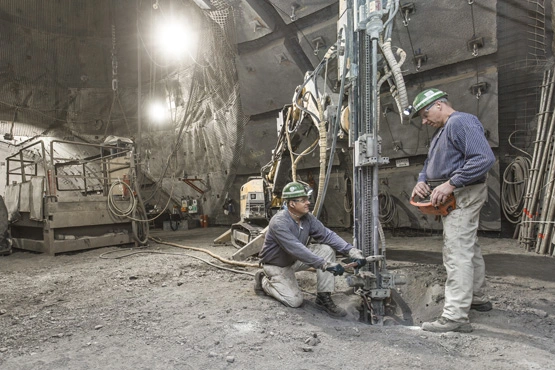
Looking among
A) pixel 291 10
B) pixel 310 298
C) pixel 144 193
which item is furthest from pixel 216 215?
pixel 310 298

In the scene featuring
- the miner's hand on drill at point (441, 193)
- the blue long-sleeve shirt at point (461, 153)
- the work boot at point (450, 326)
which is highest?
the blue long-sleeve shirt at point (461, 153)

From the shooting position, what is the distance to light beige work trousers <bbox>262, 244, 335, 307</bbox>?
3.41 m

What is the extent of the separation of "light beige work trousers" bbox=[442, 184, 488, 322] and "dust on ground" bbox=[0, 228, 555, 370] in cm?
22

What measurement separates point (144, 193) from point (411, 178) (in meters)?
9.35

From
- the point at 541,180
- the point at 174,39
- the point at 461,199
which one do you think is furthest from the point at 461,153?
the point at 174,39

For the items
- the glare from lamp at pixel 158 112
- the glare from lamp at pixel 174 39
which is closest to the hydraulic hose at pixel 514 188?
the glare from lamp at pixel 174 39

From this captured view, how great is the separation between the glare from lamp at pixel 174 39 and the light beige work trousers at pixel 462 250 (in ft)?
31.4

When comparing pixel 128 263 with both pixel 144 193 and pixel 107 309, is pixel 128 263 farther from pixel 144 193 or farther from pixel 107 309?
pixel 144 193

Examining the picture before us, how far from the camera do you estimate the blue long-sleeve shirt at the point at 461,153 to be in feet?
8.29

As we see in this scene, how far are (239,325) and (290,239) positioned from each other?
910mm

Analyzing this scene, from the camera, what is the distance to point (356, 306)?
3684 mm

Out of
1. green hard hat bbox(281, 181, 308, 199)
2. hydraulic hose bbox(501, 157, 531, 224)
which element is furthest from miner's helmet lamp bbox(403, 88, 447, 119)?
hydraulic hose bbox(501, 157, 531, 224)

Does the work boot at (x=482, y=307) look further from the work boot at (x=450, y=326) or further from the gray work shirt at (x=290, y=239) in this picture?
the gray work shirt at (x=290, y=239)

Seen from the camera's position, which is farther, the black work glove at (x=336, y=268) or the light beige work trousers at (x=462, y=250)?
the black work glove at (x=336, y=268)
